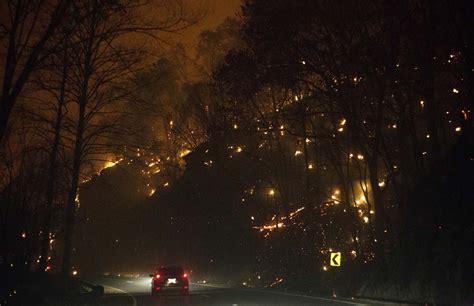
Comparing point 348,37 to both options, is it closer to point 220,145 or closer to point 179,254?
point 220,145

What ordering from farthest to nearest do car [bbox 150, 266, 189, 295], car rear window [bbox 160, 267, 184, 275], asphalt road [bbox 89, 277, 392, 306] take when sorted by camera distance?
car rear window [bbox 160, 267, 184, 275] < car [bbox 150, 266, 189, 295] < asphalt road [bbox 89, 277, 392, 306]

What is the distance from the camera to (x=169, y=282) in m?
27.3

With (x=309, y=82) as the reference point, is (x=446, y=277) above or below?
below

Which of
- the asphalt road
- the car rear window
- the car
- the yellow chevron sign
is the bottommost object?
the asphalt road

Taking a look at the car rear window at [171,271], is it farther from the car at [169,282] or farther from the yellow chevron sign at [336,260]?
the yellow chevron sign at [336,260]

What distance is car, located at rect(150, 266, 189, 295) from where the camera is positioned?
27297 millimetres

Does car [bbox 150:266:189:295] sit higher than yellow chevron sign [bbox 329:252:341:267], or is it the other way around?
yellow chevron sign [bbox 329:252:341:267]

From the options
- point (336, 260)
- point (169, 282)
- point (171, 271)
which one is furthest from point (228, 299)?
point (171, 271)

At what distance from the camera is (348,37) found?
20.6m

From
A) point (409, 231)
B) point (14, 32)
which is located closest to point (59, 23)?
point (14, 32)

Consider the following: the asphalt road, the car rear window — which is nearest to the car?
the car rear window

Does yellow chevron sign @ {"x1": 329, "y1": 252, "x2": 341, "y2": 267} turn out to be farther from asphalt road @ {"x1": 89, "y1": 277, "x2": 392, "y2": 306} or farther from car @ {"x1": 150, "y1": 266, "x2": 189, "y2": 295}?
car @ {"x1": 150, "y1": 266, "x2": 189, "y2": 295}

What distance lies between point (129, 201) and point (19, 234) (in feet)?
153

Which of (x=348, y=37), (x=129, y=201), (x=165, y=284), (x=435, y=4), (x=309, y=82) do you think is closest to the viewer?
(x=435, y=4)
